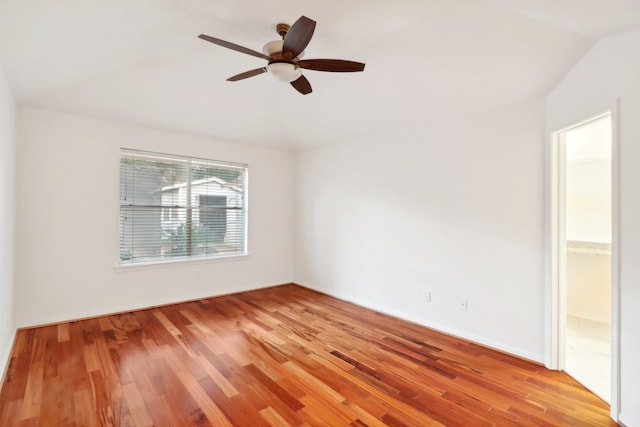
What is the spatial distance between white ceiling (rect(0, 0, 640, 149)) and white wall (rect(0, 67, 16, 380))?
30 centimetres

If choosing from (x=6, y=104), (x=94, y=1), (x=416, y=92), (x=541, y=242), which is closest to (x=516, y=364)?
(x=541, y=242)

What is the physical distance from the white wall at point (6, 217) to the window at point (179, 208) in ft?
3.38

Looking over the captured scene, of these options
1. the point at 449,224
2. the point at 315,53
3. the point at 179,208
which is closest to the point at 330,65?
the point at 315,53

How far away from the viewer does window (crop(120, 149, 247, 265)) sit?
12.9 feet

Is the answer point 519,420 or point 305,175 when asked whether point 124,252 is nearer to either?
point 305,175

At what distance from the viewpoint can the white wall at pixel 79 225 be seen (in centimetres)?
327

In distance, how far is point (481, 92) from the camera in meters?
2.84

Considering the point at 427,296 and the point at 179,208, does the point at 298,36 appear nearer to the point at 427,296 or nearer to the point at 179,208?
the point at 427,296

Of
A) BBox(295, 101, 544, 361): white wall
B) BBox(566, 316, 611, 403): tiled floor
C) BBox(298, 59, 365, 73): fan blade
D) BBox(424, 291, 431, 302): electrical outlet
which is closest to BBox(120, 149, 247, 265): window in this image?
BBox(295, 101, 544, 361): white wall

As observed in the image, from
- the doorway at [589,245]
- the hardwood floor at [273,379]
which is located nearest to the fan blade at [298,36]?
the hardwood floor at [273,379]

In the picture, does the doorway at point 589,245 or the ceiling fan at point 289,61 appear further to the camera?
the doorway at point 589,245

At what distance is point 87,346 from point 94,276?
1.07 metres

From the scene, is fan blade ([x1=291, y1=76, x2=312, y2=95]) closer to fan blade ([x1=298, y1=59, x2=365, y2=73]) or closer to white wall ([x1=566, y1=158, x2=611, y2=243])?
fan blade ([x1=298, y1=59, x2=365, y2=73])

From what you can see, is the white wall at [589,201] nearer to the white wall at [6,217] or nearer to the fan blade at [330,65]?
the fan blade at [330,65]
